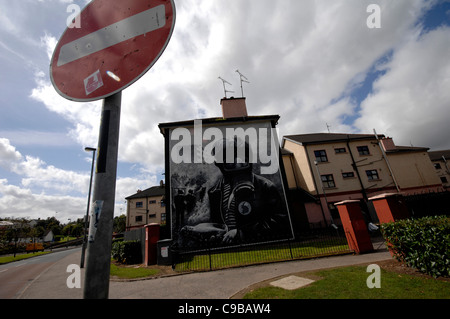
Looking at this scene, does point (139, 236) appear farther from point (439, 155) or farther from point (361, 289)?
point (439, 155)

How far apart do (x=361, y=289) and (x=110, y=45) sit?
7.41 meters

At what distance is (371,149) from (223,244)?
22.7 m

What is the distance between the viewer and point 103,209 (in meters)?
1.36

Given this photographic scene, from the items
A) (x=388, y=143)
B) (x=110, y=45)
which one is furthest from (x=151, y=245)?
(x=388, y=143)

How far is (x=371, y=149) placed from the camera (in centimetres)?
2538

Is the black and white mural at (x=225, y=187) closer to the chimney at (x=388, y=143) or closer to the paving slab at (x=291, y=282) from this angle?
the paving slab at (x=291, y=282)

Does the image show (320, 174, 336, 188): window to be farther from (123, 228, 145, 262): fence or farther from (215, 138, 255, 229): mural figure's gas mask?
(123, 228, 145, 262): fence

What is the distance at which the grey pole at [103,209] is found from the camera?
1.24m

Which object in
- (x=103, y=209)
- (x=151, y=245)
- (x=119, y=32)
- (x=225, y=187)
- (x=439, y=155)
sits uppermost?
(x=439, y=155)

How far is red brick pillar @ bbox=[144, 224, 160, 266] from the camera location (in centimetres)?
1280

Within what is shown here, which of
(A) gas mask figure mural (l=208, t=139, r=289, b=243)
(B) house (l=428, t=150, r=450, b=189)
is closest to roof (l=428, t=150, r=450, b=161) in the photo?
(B) house (l=428, t=150, r=450, b=189)

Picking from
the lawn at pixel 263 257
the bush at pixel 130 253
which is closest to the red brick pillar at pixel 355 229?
the lawn at pixel 263 257

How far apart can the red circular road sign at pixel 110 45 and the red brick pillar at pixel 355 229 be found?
11.5 meters

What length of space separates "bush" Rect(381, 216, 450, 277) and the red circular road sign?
8399 millimetres
